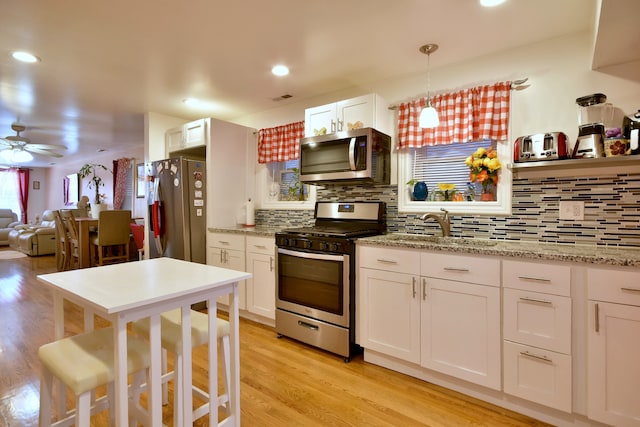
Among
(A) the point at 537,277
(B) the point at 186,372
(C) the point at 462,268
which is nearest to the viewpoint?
(B) the point at 186,372

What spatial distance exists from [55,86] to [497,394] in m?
4.64

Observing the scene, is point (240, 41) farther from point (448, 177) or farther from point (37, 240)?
point (37, 240)

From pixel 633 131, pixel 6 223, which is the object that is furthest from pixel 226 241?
pixel 6 223

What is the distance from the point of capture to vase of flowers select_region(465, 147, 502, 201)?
2.41 m


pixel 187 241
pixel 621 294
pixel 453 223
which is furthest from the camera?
pixel 187 241

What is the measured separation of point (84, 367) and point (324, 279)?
164 cm

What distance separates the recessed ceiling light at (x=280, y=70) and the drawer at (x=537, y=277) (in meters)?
2.28

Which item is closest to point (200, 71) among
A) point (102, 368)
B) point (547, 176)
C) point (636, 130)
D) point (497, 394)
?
point (102, 368)

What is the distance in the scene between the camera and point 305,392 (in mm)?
2039

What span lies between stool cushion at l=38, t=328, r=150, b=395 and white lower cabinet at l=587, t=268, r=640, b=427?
213cm

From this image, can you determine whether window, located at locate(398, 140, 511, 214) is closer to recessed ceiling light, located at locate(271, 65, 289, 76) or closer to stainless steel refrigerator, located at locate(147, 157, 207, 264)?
recessed ceiling light, located at locate(271, 65, 289, 76)

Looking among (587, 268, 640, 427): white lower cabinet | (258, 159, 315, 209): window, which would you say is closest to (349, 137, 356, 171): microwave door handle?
(258, 159, 315, 209): window

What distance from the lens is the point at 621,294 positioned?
5.11ft

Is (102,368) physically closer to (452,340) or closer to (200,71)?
(452,340)
